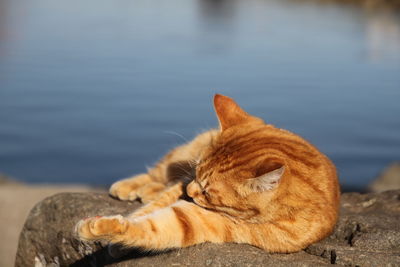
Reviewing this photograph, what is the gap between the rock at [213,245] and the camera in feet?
10.8

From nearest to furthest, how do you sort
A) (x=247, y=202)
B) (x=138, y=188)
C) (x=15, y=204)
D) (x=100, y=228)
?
1. (x=100, y=228)
2. (x=247, y=202)
3. (x=138, y=188)
4. (x=15, y=204)

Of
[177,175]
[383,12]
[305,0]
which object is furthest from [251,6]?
[177,175]

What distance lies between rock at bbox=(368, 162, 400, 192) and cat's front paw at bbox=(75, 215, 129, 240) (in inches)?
282

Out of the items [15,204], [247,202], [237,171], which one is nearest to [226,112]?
[237,171]

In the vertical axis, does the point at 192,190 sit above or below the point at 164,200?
above

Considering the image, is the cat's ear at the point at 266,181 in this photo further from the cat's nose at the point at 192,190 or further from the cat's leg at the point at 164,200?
the cat's leg at the point at 164,200

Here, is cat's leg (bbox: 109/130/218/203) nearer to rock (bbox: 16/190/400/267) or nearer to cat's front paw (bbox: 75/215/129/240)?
rock (bbox: 16/190/400/267)

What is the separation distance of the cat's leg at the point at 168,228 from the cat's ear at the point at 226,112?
1.89 ft

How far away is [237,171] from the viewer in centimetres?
332

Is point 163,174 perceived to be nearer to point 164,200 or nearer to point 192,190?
point 164,200

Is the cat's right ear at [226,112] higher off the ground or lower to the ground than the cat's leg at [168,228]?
higher

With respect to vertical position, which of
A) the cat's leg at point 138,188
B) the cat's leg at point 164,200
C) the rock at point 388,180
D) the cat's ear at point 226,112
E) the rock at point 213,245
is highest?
the cat's ear at point 226,112

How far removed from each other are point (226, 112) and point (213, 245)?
85 centimetres

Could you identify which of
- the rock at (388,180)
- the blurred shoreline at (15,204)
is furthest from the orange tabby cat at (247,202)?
the rock at (388,180)
